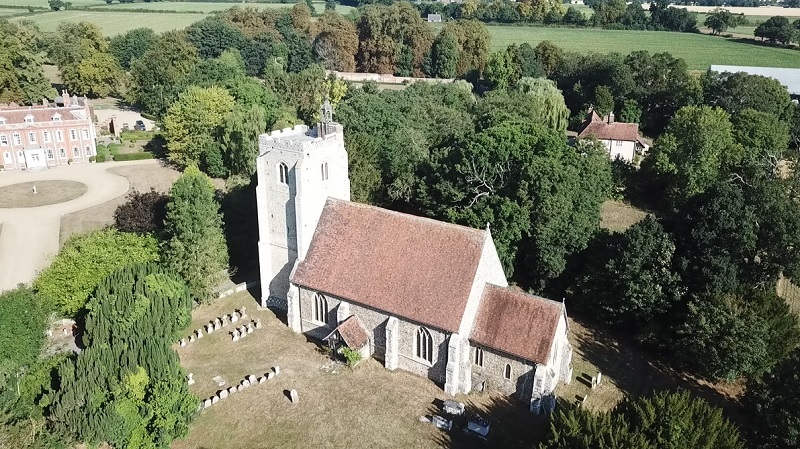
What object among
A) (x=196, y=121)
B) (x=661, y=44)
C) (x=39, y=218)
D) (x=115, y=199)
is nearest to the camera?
(x=39, y=218)

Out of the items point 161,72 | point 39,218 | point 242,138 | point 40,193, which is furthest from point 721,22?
point 39,218

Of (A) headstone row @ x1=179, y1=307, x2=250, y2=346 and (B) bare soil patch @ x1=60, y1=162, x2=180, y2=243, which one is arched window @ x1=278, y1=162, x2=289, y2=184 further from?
(B) bare soil patch @ x1=60, y1=162, x2=180, y2=243

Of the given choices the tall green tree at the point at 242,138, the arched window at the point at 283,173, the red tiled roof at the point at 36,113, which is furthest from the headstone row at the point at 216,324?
the red tiled roof at the point at 36,113

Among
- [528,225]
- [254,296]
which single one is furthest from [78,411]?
[528,225]

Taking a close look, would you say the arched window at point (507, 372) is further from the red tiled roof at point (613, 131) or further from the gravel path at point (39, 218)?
the red tiled roof at point (613, 131)

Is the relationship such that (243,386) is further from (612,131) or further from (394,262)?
(612,131)

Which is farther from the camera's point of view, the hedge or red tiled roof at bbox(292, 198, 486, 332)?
the hedge

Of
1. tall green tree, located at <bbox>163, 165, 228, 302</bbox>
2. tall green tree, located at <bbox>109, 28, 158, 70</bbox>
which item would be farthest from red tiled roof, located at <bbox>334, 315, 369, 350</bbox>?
tall green tree, located at <bbox>109, 28, 158, 70</bbox>
